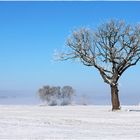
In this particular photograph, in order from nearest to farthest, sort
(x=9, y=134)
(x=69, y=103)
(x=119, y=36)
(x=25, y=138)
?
(x=25, y=138) → (x=9, y=134) → (x=119, y=36) → (x=69, y=103)

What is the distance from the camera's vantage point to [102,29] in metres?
45.2

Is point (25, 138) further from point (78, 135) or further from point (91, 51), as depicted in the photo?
point (91, 51)

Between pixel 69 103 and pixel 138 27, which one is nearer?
pixel 138 27

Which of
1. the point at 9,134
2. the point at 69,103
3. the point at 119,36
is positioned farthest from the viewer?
the point at 69,103

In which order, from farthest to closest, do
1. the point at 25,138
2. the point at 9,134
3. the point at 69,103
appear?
the point at 69,103 → the point at 9,134 → the point at 25,138

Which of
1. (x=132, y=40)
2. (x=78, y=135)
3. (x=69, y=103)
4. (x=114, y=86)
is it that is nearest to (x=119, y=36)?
(x=132, y=40)

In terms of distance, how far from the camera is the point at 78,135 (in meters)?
18.7

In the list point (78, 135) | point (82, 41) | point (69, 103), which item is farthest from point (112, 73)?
point (78, 135)

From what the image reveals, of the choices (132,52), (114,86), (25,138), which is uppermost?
(132,52)

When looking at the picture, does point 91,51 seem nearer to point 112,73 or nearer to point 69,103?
point 112,73

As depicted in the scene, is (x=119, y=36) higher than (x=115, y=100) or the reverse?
higher

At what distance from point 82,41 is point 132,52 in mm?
4794

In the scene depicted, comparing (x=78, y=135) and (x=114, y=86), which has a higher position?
(x=114, y=86)

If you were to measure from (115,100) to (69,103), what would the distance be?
1941 cm
